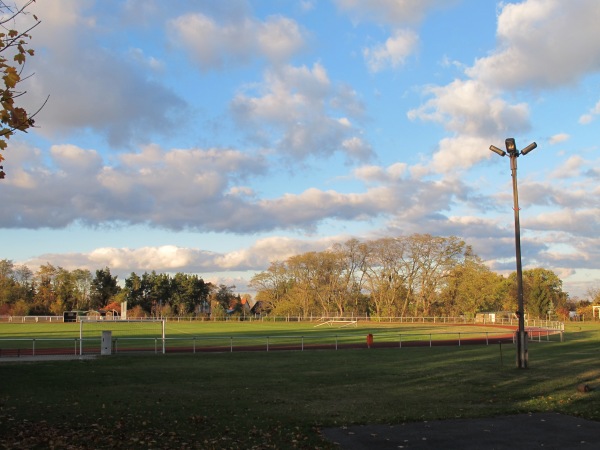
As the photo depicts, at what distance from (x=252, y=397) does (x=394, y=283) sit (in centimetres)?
7751

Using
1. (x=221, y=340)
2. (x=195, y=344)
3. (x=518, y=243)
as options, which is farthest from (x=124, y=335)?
(x=518, y=243)

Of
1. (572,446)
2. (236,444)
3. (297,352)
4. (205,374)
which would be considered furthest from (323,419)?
(297,352)

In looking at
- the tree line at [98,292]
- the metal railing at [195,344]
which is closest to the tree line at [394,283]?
the tree line at [98,292]

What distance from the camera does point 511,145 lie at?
20125mm

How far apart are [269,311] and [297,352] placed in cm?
8008

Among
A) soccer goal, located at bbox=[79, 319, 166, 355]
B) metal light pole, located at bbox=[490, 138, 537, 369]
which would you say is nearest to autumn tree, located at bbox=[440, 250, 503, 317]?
soccer goal, located at bbox=[79, 319, 166, 355]

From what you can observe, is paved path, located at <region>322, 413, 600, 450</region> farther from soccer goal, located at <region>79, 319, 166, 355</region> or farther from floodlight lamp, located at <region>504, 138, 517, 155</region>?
soccer goal, located at <region>79, 319, 166, 355</region>

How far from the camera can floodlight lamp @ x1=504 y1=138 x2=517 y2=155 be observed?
20109 mm

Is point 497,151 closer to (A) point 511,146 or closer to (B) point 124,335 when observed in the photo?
(A) point 511,146

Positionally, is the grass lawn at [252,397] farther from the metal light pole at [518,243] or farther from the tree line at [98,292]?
the tree line at [98,292]

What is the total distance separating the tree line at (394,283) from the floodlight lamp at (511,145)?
66.3 m

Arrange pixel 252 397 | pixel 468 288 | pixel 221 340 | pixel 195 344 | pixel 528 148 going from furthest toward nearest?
pixel 468 288, pixel 221 340, pixel 195 344, pixel 528 148, pixel 252 397

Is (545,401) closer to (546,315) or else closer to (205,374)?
(205,374)

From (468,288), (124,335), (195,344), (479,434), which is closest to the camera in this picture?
(479,434)
